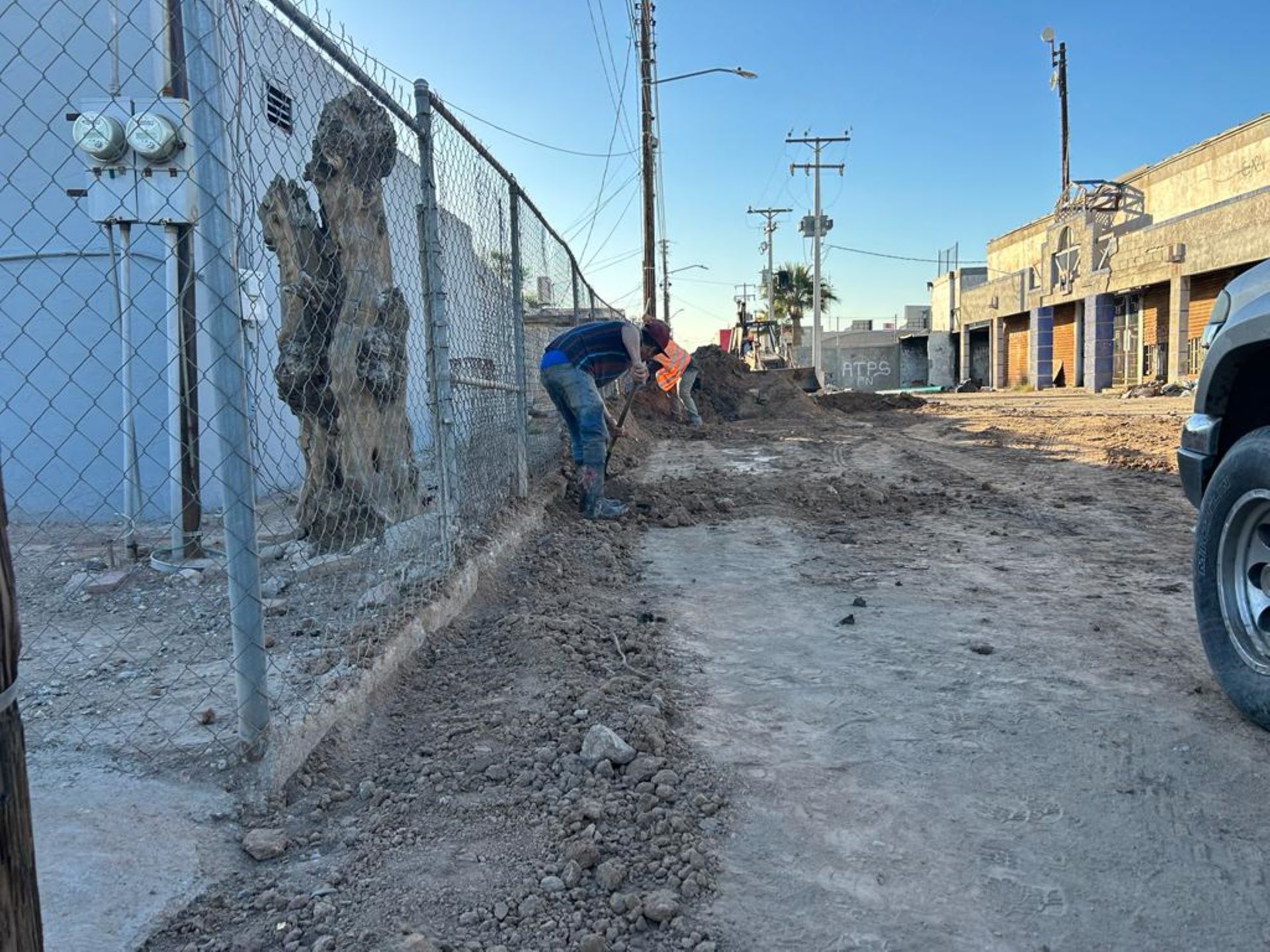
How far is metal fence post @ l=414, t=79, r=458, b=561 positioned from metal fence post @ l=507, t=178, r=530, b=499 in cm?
157

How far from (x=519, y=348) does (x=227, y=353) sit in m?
4.00

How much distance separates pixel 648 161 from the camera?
71.4 ft

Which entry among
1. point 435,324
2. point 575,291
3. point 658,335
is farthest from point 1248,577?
point 575,291

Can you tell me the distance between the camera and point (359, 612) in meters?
3.93

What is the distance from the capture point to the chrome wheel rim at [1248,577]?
2.88m

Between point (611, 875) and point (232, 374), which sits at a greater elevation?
point (232, 374)

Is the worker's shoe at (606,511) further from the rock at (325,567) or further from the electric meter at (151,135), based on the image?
the electric meter at (151,135)

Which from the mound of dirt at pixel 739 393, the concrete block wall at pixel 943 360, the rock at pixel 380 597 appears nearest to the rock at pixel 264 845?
the rock at pixel 380 597

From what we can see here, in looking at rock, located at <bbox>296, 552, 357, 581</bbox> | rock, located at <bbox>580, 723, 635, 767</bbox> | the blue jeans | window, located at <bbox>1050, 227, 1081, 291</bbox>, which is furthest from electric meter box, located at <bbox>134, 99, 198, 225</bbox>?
window, located at <bbox>1050, 227, 1081, 291</bbox>

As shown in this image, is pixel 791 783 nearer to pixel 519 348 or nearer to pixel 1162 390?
pixel 519 348

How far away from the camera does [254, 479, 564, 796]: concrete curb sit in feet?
8.84

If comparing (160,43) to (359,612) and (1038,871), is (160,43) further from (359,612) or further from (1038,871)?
(1038,871)

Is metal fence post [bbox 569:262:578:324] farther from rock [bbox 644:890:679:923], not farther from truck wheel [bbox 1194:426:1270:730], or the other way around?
rock [bbox 644:890:679:923]

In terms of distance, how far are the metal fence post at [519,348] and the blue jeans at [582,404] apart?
0.35 m
